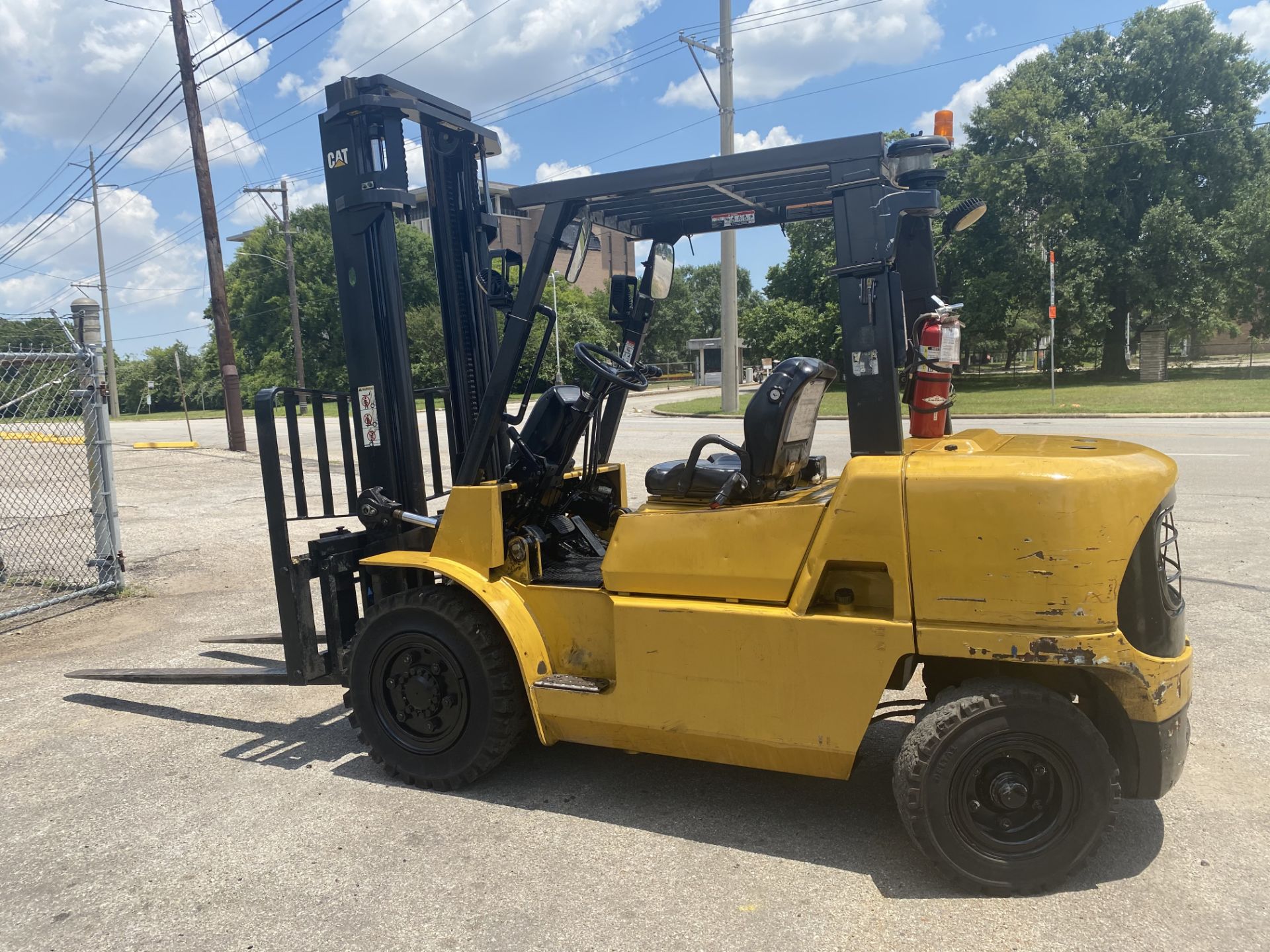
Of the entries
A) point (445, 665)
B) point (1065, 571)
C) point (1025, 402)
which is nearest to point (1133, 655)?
point (1065, 571)

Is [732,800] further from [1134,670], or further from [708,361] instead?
[708,361]

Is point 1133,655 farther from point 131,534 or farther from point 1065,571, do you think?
point 131,534

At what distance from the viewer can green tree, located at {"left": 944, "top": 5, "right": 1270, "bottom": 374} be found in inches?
1220

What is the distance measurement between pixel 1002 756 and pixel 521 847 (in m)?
1.82

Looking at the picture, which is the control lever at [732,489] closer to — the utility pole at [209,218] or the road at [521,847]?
the road at [521,847]

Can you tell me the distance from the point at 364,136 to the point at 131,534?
323 inches

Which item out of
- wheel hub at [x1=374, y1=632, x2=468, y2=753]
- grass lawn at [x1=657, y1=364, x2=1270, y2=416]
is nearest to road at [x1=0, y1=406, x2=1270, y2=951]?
wheel hub at [x1=374, y1=632, x2=468, y2=753]

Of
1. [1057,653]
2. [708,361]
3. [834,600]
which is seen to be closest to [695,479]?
[834,600]

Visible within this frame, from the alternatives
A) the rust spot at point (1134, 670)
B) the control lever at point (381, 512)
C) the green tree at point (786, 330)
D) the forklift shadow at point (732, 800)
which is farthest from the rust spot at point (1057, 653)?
the green tree at point (786, 330)

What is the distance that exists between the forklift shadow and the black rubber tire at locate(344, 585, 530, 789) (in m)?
0.12

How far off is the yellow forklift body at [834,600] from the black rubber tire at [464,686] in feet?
0.53

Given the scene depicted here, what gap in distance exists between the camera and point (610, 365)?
4.00 m

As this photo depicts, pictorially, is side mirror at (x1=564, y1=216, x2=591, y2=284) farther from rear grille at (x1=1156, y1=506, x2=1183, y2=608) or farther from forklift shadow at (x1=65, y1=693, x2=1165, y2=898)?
rear grille at (x1=1156, y1=506, x2=1183, y2=608)

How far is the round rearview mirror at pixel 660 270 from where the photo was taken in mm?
4336
